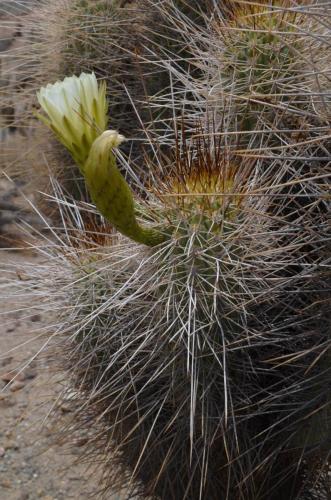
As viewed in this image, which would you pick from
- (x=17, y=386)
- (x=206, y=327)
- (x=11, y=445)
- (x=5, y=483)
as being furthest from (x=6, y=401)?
(x=206, y=327)

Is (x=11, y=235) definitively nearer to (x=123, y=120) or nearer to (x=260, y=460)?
(x=123, y=120)

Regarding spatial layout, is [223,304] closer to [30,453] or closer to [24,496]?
[24,496]

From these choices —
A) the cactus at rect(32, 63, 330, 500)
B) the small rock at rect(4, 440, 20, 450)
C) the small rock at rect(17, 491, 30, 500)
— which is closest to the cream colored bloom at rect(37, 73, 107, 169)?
the cactus at rect(32, 63, 330, 500)

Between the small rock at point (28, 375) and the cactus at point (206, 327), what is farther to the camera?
the small rock at point (28, 375)

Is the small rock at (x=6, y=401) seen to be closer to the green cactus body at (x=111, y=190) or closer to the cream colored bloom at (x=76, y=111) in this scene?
the green cactus body at (x=111, y=190)

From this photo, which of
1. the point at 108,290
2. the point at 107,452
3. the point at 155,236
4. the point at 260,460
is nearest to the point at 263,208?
the point at 155,236

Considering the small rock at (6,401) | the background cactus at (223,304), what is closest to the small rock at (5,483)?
the small rock at (6,401)

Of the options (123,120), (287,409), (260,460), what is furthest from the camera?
(123,120)
